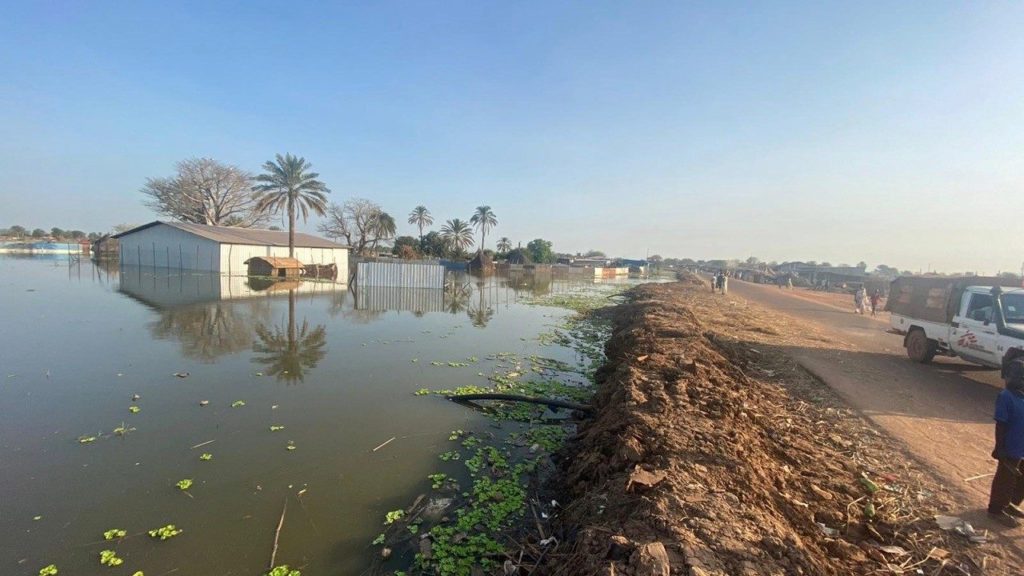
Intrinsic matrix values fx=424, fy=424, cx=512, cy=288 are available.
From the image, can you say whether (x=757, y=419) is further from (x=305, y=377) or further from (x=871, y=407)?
(x=305, y=377)

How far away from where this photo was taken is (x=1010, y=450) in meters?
4.26

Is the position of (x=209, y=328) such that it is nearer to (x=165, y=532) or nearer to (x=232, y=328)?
(x=232, y=328)

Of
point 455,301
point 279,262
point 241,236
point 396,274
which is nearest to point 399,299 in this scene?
point 455,301

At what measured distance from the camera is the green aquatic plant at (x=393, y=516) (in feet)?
15.7

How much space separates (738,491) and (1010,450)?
2862 mm

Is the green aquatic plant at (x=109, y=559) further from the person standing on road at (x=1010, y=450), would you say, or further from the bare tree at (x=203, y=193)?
the bare tree at (x=203, y=193)

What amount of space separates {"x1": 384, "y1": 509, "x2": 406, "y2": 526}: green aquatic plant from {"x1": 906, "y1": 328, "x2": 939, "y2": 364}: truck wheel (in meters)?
13.9

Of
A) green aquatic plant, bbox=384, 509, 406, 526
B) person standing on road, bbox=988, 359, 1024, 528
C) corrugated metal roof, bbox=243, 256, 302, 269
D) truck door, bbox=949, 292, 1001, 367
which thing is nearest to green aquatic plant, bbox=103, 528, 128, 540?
green aquatic plant, bbox=384, 509, 406, 526

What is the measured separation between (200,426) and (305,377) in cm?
287

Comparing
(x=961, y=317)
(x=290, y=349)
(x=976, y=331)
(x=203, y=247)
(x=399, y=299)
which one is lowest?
(x=290, y=349)

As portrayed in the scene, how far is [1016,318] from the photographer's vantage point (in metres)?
8.89

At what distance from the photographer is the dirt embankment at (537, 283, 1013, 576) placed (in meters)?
3.17

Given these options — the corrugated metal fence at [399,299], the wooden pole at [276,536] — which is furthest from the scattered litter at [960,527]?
the corrugated metal fence at [399,299]

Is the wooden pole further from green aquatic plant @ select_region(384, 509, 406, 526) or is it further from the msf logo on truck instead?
the msf logo on truck
